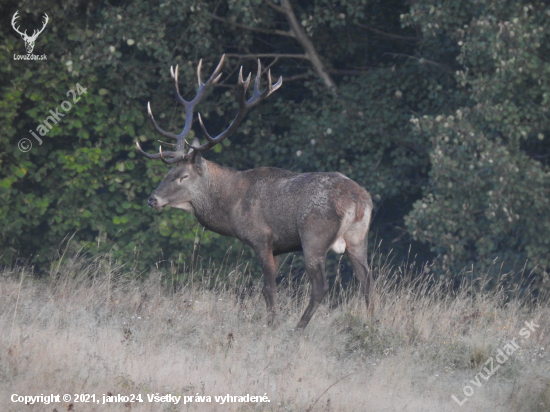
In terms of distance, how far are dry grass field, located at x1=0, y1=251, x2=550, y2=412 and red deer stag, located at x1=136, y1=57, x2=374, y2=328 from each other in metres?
0.48

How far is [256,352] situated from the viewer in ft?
23.6

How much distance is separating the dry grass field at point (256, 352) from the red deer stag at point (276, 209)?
0.48 m

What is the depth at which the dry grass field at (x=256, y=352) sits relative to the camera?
239 inches

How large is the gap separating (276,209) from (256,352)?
5.99 feet

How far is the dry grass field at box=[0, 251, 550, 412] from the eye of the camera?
6.08 meters

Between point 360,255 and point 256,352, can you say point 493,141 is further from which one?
point 256,352

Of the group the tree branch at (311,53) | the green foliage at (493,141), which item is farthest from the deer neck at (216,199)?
the tree branch at (311,53)

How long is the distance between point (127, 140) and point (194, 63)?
1881 millimetres

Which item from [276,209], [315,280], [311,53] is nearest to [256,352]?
[315,280]

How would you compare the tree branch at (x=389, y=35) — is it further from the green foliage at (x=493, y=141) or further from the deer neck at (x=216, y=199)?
the deer neck at (x=216, y=199)

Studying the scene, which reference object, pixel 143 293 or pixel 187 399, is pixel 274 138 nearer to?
pixel 143 293

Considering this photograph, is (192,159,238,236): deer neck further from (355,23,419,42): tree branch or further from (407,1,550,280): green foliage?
(355,23,419,42): tree branch

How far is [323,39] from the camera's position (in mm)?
13711

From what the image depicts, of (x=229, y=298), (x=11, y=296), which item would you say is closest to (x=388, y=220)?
(x=229, y=298)
